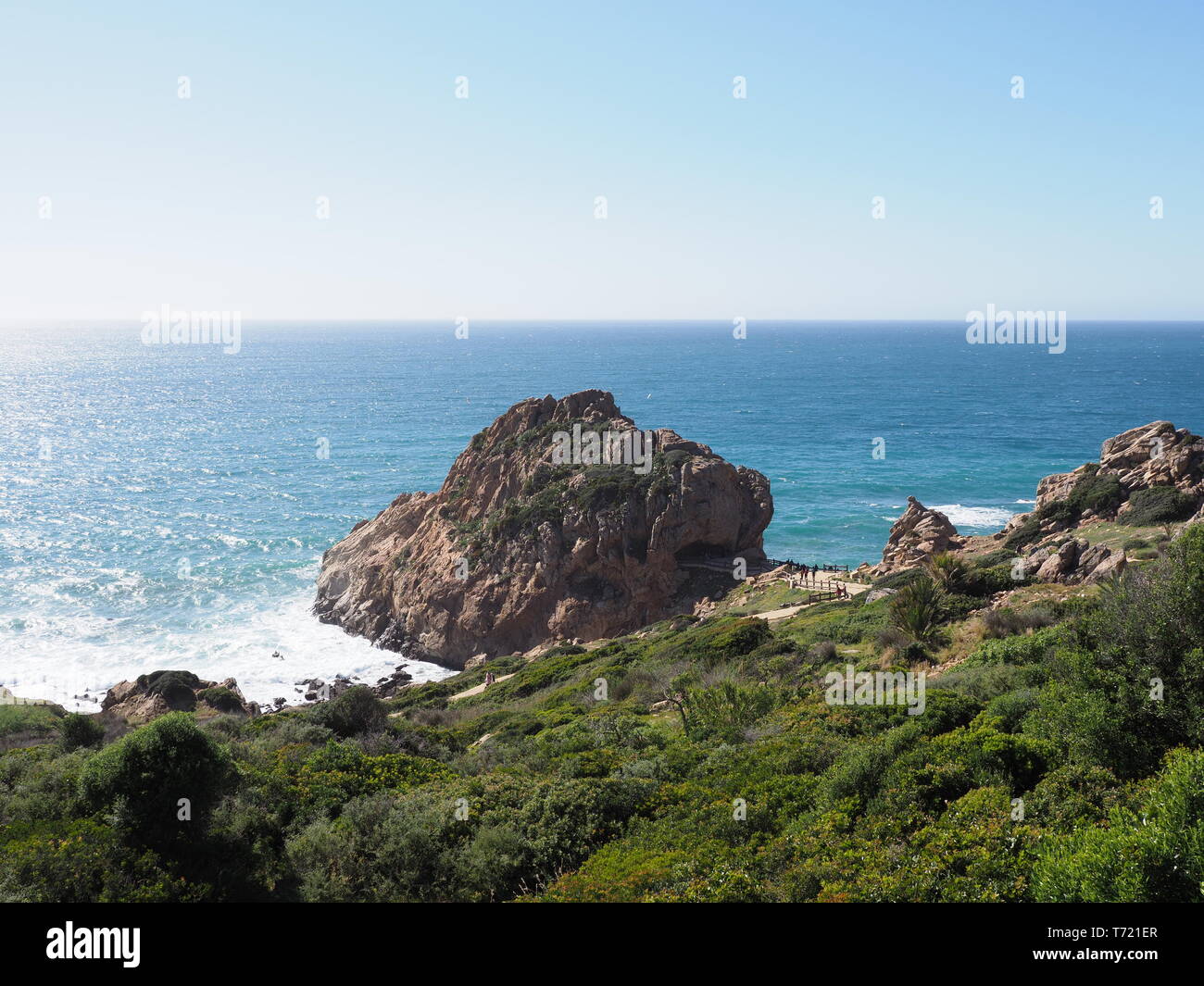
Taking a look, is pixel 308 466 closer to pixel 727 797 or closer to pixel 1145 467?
pixel 1145 467

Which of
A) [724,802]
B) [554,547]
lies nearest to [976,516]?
[554,547]

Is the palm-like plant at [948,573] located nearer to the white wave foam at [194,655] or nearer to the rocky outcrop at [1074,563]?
Result: the rocky outcrop at [1074,563]

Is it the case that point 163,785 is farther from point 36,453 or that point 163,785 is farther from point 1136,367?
point 1136,367

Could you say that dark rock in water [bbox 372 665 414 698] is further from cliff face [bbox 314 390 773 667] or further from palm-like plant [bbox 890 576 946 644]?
palm-like plant [bbox 890 576 946 644]

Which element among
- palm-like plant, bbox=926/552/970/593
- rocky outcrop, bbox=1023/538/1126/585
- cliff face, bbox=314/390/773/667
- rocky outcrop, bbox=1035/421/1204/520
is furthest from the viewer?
cliff face, bbox=314/390/773/667

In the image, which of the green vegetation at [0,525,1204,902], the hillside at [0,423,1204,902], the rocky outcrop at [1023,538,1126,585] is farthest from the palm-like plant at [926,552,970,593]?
the green vegetation at [0,525,1204,902]
